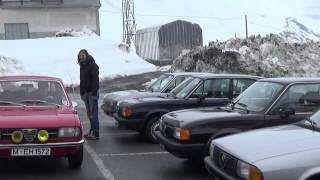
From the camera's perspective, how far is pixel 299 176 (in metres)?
5.10

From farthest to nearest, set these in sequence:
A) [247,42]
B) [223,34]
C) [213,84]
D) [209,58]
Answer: [223,34]
[247,42]
[209,58]
[213,84]

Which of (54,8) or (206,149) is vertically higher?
(54,8)

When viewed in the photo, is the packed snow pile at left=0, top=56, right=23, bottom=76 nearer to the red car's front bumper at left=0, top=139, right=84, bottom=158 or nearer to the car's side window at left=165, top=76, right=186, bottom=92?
the car's side window at left=165, top=76, right=186, bottom=92

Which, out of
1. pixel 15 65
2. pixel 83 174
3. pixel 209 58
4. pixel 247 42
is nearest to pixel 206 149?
pixel 83 174

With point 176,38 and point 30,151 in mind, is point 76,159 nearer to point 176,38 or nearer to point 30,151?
point 30,151

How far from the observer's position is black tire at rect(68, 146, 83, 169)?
8.44 m

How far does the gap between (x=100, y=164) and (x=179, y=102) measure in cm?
254

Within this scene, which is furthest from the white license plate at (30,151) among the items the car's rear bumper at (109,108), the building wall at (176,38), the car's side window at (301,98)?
the building wall at (176,38)

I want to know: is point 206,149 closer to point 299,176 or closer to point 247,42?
point 299,176

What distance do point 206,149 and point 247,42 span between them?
22.4m

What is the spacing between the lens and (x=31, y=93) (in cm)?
930

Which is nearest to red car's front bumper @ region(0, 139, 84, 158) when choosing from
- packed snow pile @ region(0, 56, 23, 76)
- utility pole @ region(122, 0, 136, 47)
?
packed snow pile @ region(0, 56, 23, 76)

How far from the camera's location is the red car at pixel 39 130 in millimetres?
7918

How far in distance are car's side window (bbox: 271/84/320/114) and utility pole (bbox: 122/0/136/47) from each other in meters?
49.9
